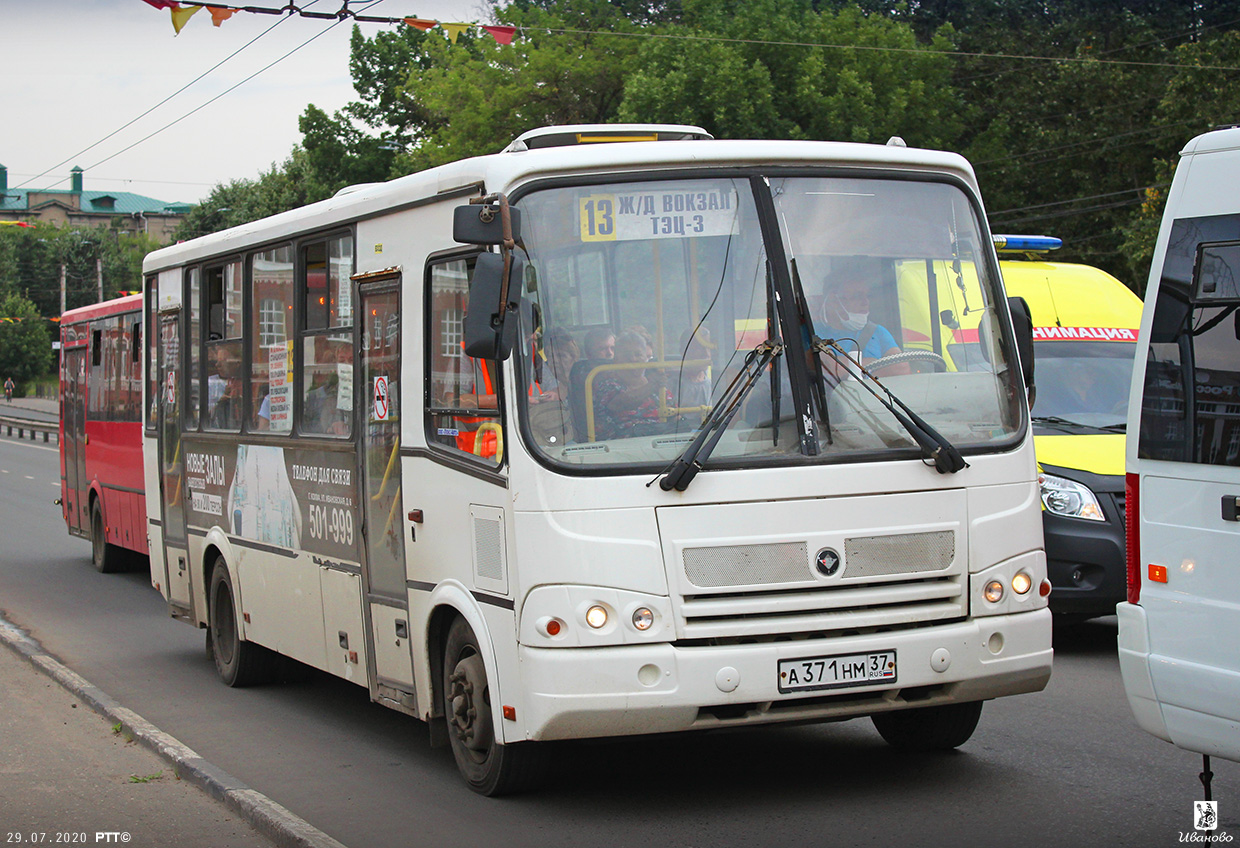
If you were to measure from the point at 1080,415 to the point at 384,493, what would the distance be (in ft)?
17.5

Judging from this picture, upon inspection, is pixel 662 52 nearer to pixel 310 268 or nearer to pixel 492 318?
pixel 310 268

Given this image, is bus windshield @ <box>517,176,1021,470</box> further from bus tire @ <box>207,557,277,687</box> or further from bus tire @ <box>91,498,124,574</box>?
bus tire @ <box>91,498,124,574</box>

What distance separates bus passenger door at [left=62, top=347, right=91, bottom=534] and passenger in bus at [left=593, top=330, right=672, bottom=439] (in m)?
14.7

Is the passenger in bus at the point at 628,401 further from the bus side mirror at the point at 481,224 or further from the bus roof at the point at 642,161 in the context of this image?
the bus roof at the point at 642,161

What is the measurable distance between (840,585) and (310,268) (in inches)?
158

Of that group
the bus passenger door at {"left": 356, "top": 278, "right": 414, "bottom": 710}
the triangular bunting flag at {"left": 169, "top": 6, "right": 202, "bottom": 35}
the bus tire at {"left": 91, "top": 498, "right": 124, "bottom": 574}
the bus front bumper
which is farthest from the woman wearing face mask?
the bus tire at {"left": 91, "top": 498, "right": 124, "bottom": 574}

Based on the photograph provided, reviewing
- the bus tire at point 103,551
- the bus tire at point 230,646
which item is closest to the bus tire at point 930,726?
the bus tire at point 230,646

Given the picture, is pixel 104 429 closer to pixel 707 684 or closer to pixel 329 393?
pixel 329 393

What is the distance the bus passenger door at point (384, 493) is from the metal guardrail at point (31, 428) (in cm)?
4845

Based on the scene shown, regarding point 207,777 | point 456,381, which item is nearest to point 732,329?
point 456,381

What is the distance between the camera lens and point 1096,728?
7.84 metres

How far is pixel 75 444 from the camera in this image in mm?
19969

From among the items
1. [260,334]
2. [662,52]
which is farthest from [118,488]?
[662,52]

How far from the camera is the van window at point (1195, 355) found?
517cm
